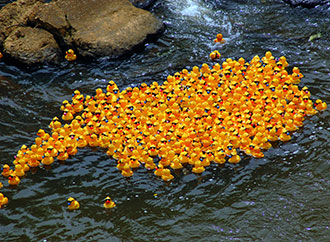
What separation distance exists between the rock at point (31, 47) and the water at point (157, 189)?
55 cm

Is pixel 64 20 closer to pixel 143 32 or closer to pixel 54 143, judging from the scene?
pixel 143 32

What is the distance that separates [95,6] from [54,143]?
576cm

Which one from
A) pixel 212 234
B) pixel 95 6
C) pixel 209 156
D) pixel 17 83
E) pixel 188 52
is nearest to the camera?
pixel 212 234

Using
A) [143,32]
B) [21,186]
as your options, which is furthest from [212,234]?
[143,32]

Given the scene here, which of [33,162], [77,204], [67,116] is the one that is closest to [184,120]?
[67,116]

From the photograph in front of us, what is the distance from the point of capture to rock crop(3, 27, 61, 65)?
477 inches

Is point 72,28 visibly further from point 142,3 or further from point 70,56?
point 142,3

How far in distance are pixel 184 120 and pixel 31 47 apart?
5.37 metres

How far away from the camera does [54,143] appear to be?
9.25 meters

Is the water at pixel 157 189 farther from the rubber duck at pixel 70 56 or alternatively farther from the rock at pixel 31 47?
the rubber duck at pixel 70 56

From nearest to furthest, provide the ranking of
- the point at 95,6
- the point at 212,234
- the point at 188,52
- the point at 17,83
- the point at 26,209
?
the point at 212,234 → the point at 26,209 → the point at 17,83 → the point at 188,52 → the point at 95,6

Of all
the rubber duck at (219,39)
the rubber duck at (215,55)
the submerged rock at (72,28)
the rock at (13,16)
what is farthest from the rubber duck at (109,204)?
the rock at (13,16)

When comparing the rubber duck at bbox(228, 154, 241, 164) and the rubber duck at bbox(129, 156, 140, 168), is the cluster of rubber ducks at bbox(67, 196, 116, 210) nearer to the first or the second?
the rubber duck at bbox(129, 156, 140, 168)

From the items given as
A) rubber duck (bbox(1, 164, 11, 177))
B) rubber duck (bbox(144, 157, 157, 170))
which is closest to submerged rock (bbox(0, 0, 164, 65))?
rubber duck (bbox(1, 164, 11, 177))
